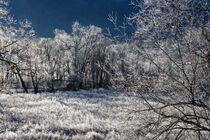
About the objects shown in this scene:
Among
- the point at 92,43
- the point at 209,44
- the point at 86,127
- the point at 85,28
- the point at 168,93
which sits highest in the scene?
the point at 85,28

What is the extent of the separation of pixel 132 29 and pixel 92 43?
3308cm

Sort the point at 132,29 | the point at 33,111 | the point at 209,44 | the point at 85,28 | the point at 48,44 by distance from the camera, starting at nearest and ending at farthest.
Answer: the point at 209,44, the point at 132,29, the point at 33,111, the point at 85,28, the point at 48,44

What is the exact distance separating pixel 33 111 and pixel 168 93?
31.5ft

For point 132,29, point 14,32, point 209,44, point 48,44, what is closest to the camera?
point 209,44

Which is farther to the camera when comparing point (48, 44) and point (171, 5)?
point (48, 44)

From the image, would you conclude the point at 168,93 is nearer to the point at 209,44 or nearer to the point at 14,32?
the point at 209,44

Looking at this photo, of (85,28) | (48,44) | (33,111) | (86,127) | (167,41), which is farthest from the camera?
(48,44)

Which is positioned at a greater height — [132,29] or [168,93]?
[132,29]

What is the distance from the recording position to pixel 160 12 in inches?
139

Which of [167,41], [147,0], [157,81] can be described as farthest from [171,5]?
[157,81]

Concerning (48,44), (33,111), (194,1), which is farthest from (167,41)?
(48,44)

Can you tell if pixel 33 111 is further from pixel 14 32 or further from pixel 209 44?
pixel 209 44

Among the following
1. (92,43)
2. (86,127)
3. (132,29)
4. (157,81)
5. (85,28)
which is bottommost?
(86,127)

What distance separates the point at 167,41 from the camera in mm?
3816
